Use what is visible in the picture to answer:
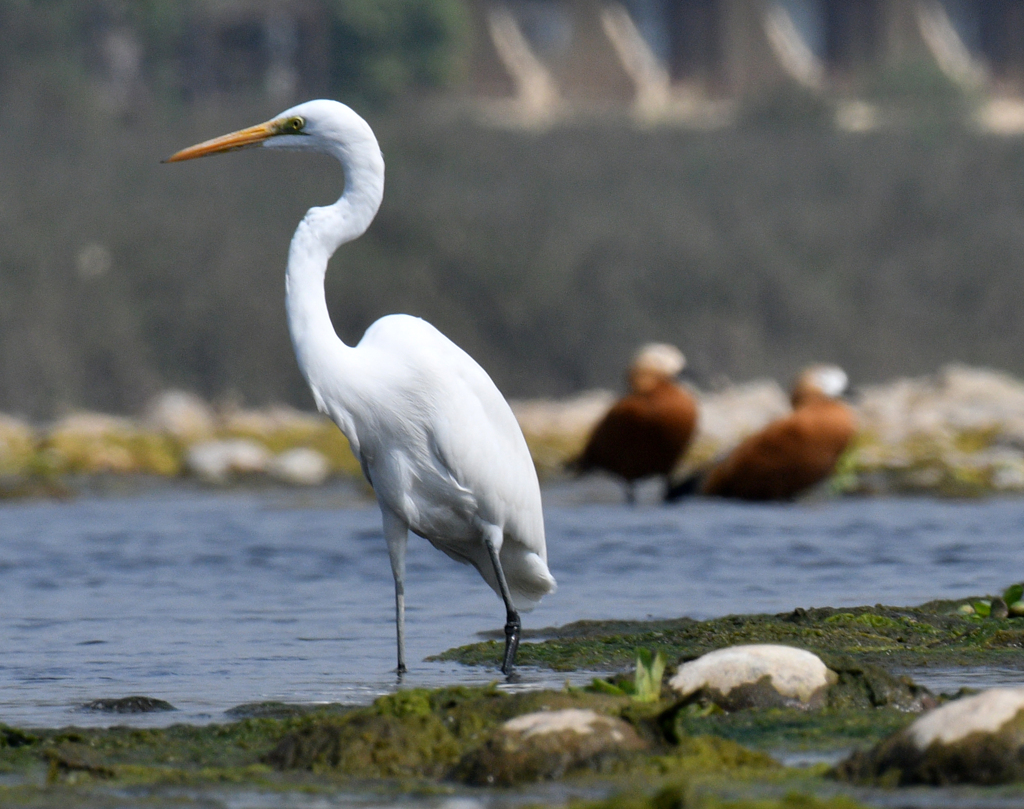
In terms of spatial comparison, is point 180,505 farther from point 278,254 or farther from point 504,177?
point 504,177

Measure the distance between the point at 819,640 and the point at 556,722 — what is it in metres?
2.87

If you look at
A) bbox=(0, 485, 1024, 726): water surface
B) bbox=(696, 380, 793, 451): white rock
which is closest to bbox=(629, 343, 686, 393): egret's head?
bbox=(0, 485, 1024, 726): water surface

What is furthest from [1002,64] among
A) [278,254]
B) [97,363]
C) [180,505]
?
[180,505]

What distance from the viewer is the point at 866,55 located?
40188 millimetres

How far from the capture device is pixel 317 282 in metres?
7.38

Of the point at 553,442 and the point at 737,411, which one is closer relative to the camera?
the point at 553,442

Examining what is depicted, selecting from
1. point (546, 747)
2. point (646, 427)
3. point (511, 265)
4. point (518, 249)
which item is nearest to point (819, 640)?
point (546, 747)

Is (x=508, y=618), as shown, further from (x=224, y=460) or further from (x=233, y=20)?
(x=233, y=20)

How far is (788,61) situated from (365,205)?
32249 millimetres

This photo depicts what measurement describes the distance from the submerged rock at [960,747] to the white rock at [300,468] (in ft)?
47.3

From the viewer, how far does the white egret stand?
24.2 feet

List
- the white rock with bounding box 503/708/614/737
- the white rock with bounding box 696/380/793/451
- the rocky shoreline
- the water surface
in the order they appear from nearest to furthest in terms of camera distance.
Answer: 1. the white rock with bounding box 503/708/614/737
2. the water surface
3. the rocky shoreline
4. the white rock with bounding box 696/380/793/451

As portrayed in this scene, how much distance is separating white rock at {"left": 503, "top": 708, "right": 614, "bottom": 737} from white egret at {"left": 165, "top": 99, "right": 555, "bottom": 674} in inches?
84.3

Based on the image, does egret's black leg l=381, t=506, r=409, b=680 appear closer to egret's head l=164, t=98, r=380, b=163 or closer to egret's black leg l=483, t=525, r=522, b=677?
egret's black leg l=483, t=525, r=522, b=677
